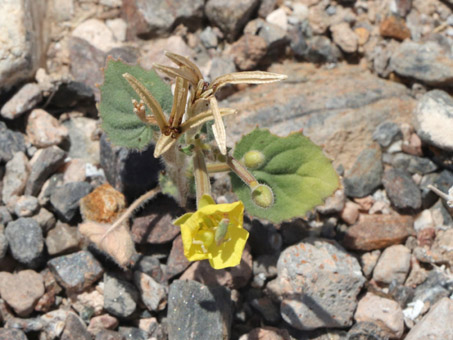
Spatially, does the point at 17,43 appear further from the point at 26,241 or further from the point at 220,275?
the point at 220,275

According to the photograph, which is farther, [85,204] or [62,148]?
[62,148]

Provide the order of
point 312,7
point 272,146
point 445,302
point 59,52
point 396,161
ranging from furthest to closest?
point 312,7, point 59,52, point 396,161, point 272,146, point 445,302

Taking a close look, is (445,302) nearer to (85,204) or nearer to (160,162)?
(160,162)

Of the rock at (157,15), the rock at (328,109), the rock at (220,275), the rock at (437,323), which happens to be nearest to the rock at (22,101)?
the rock at (157,15)

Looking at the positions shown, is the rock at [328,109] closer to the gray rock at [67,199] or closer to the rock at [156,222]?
the rock at [156,222]

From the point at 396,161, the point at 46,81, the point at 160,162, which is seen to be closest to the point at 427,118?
the point at 396,161

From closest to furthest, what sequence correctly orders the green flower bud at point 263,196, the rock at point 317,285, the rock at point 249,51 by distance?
1. the green flower bud at point 263,196
2. the rock at point 317,285
3. the rock at point 249,51

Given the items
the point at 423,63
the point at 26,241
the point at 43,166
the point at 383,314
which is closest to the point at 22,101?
the point at 43,166
